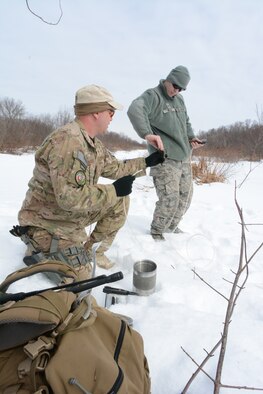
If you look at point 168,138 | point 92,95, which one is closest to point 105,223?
point 92,95

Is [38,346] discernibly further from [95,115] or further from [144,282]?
[95,115]

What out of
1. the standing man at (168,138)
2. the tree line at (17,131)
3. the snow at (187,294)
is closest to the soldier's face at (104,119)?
the standing man at (168,138)

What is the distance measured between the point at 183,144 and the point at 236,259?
1356mm

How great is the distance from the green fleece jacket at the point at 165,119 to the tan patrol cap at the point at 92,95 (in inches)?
32.1

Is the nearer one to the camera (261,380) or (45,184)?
(261,380)

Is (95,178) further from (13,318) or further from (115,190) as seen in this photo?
(13,318)

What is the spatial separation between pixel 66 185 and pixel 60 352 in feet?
3.71

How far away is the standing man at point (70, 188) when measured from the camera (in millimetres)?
1896

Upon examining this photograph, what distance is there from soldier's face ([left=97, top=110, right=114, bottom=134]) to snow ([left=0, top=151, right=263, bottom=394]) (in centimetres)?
114

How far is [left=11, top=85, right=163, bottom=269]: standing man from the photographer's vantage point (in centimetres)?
190

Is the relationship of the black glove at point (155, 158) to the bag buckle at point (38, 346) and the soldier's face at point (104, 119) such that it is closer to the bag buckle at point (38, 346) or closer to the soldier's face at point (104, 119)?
the soldier's face at point (104, 119)

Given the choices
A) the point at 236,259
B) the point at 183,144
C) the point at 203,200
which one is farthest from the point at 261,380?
the point at 203,200

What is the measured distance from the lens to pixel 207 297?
6.93 feet

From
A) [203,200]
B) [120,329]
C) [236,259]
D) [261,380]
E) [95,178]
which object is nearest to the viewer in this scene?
[120,329]
